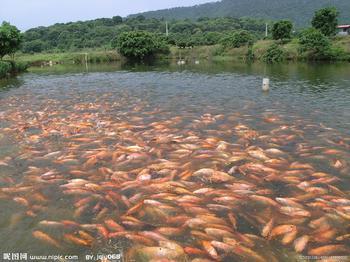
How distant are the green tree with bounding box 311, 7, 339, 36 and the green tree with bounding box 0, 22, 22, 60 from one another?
47.7m

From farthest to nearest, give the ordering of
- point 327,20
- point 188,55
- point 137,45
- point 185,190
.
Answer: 1. point 188,55
2. point 137,45
3. point 327,20
4. point 185,190

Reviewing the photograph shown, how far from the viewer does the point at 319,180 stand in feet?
27.8

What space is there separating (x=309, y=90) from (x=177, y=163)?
56.4ft

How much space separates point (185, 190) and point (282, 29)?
188 feet

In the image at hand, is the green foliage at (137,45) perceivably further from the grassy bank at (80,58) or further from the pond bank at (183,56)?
the grassy bank at (80,58)

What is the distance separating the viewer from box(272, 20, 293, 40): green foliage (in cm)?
5772

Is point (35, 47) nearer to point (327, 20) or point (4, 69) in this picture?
point (4, 69)

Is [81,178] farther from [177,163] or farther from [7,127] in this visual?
[7,127]

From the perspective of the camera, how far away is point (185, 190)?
794cm

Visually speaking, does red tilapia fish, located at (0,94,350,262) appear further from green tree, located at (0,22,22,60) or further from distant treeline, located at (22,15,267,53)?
distant treeline, located at (22,15,267,53)

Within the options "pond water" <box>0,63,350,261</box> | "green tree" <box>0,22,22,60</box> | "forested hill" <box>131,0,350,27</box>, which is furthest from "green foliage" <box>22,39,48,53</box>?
"forested hill" <box>131,0,350,27</box>

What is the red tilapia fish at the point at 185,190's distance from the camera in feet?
20.2

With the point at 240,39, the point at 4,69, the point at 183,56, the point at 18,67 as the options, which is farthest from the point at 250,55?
the point at 4,69

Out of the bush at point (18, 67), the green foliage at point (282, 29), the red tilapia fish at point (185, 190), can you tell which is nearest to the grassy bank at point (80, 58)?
the bush at point (18, 67)
